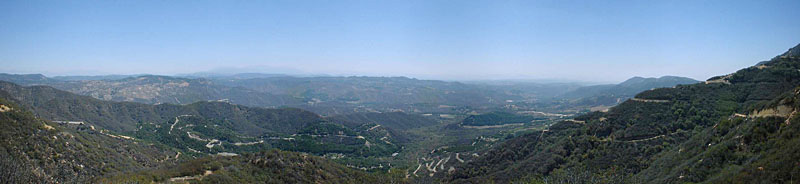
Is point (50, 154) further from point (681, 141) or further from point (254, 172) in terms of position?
point (681, 141)

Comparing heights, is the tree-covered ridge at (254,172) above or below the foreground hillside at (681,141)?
below

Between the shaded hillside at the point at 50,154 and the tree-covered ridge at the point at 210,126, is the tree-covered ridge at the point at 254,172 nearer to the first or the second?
the shaded hillside at the point at 50,154

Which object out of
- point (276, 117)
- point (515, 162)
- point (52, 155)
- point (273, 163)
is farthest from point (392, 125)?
point (52, 155)

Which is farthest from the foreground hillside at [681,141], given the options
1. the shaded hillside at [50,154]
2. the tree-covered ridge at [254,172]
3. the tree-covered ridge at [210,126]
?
the shaded hillside at [50,154]

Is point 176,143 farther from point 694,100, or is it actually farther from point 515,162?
point 694,100

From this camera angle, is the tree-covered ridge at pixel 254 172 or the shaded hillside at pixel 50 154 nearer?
the shaded hillside at pixel 50 154

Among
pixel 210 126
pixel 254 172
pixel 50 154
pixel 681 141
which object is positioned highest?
pixel 681 141

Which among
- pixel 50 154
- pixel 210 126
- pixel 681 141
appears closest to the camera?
pixel 50 154

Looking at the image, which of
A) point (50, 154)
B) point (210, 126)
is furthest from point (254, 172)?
point (210, 126)
